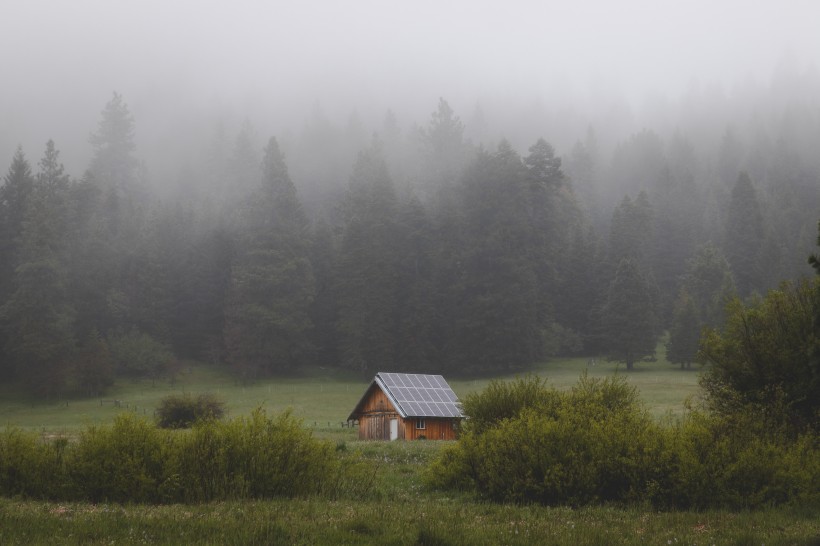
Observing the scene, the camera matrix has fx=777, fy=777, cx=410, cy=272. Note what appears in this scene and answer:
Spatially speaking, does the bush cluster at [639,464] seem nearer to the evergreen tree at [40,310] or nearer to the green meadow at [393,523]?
the green meadow at [393,523]

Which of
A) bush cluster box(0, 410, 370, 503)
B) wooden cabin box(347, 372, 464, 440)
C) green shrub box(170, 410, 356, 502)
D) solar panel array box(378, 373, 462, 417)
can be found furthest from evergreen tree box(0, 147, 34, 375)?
green shrub box(170, 410, 356, 502)

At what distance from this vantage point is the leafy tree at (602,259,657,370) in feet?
271

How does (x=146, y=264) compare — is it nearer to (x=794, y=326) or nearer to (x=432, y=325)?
(x=432, y=325)

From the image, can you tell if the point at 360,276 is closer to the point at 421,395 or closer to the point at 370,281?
the point at 370,281

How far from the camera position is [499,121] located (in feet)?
618

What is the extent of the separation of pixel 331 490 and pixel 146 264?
81011 millimetres

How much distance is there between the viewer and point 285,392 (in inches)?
2933

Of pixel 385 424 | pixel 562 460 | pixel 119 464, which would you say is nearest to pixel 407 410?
pixel 385 424

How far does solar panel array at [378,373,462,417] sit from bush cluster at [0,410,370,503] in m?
28.8

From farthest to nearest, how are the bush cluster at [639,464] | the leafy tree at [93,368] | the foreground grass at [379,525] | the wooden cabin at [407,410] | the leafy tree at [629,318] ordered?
the leafy tree at [629,318] → the leafy tree at [93,368] → the wooden cabin at [407,410] → the bush cluster at [639,464] → the foreground grass at [379,525]

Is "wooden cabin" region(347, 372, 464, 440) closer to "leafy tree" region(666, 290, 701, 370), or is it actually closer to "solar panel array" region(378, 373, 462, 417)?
"solar panel array" region(378, 373, 462, 417)

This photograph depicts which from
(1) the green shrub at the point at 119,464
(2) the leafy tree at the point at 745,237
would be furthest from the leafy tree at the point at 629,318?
(1) the green shrub at the point at 119,464

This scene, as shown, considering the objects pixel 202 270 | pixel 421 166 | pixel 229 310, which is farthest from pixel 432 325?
pixel 421 166

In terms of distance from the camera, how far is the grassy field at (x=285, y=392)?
201ft
